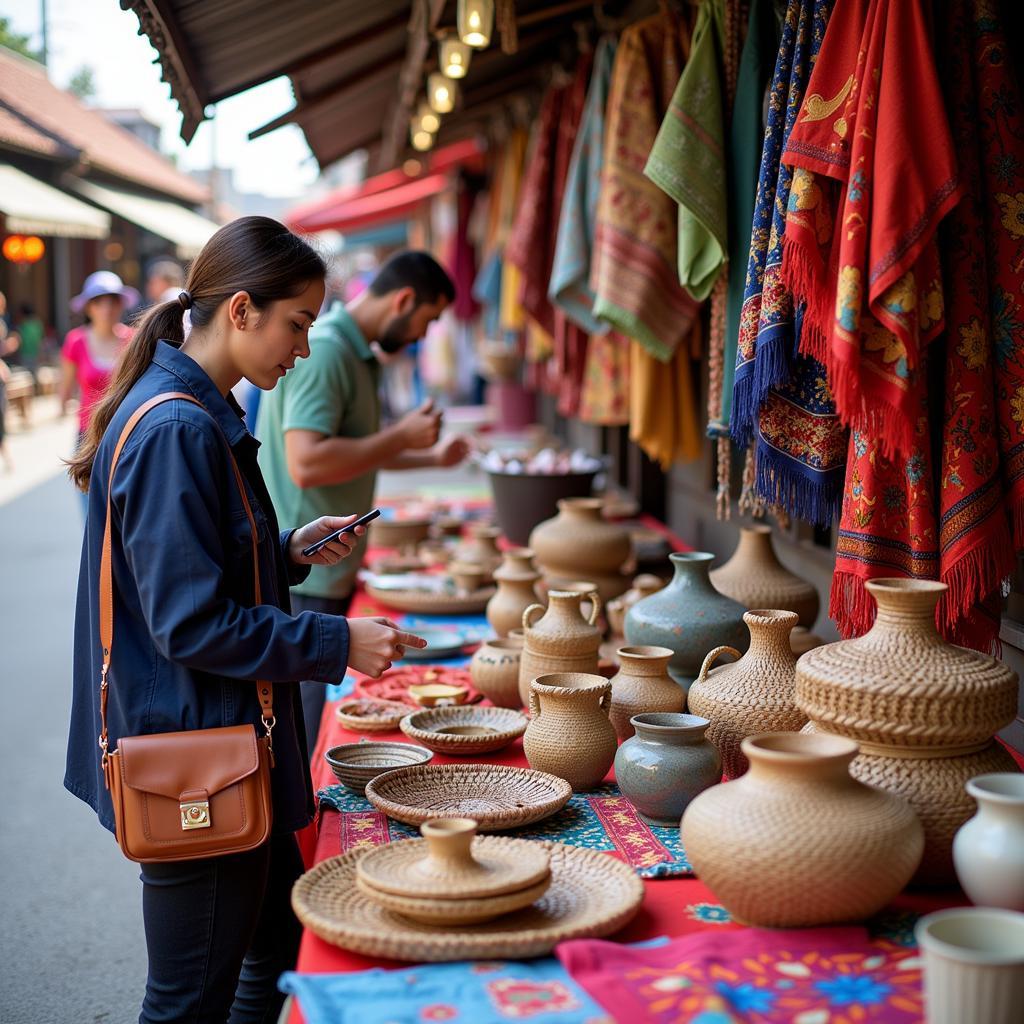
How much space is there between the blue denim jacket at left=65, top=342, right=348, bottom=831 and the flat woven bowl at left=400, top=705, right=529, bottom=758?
1.48ft

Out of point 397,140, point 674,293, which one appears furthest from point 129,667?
point 397,140

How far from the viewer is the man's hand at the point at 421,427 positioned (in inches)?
144

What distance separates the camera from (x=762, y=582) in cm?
293

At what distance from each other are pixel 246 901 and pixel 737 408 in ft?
4.08

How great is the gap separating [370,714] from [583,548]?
3.66ft

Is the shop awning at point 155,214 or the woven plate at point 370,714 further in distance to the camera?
the shop awning at point 155,214

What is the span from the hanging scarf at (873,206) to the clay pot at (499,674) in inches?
42.4

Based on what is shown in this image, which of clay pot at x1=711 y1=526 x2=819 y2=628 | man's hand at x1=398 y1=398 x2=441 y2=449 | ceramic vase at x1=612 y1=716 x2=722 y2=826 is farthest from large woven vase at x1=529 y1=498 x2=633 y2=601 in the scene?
ceramic vase at x1=612 y1=716 x2=722 y2=826

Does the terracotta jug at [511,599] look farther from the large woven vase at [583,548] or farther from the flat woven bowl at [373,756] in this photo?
the flat woven bowl at [373,756]

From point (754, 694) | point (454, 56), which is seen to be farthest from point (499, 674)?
point (454, 56)

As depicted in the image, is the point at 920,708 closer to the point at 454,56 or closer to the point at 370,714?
the point at 370,714

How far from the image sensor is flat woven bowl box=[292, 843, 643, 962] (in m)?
1.57

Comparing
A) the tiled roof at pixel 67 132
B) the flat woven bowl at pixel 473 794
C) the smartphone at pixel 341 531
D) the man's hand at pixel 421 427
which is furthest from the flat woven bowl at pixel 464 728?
the tiled roof at pixel 67 132

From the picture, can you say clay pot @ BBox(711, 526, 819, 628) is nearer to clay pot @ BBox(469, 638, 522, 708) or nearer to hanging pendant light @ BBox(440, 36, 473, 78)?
clay pot @ BBox(469, 638, 522, 708)
